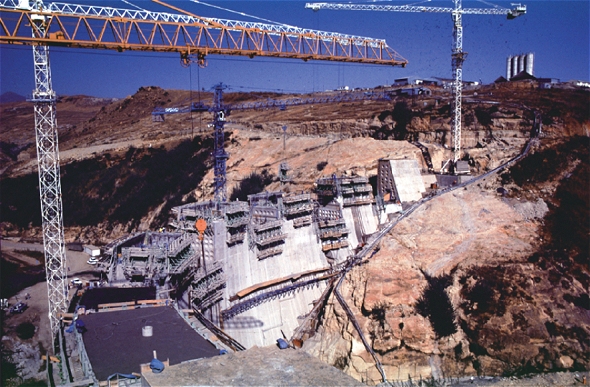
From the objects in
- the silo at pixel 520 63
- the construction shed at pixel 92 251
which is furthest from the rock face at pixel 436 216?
the silo at pixel 520 63

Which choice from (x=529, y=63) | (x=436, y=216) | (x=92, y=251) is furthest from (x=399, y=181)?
(x=529, y=63)

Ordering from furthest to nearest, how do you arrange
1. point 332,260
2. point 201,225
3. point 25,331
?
→ point 332,260
point 25,331
point 201,225

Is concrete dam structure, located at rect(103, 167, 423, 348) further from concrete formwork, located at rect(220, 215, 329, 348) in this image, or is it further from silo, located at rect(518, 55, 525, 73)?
silo, located at rect(518, 55, 525, 73)

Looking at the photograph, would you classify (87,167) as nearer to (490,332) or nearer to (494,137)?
(494,137)

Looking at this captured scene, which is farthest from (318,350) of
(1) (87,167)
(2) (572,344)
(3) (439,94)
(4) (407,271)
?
(1) (87,167)

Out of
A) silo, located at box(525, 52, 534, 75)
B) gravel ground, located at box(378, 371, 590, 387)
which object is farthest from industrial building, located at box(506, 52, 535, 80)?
gravel ground, located at box(378, 371, 590, 387)

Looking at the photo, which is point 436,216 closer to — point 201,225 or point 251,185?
point 201,225
